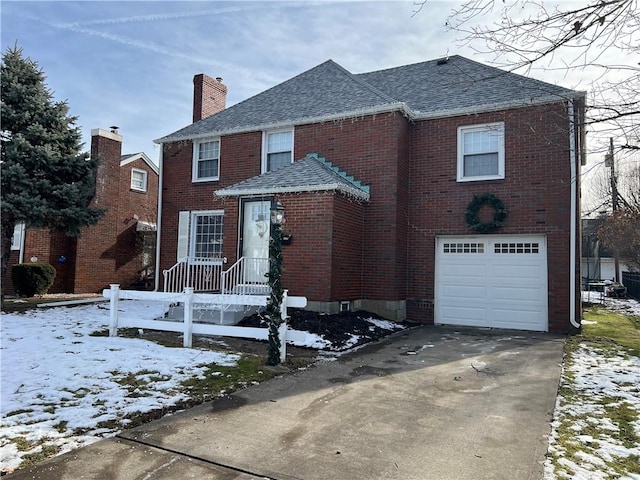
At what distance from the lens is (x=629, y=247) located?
21469mm

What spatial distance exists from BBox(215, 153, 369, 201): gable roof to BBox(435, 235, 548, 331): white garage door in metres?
3.02

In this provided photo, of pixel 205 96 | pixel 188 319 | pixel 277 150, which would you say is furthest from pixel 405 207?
pixel 205 96

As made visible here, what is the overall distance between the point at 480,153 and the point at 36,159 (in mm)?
11984

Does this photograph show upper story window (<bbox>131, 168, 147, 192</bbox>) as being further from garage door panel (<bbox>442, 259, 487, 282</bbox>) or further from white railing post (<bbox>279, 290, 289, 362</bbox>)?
white railing post (<bbox>279, 290, 289, 362</bbox>)

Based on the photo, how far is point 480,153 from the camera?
11875 mm

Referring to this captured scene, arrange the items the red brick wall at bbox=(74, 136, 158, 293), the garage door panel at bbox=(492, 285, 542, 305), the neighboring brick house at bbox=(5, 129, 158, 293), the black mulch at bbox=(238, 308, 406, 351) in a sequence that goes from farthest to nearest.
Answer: the red brick wall at bbox=(74, 136, 158, 293)
the neighboring brick house at bbox=(5, 129, 158, 293)
the garage door panel at bbox=(492, 285, 542, 305)
the black mulch at bbox=(238, 308, 406, 351)

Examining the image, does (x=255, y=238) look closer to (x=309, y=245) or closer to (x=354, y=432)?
(x=309, y=245)

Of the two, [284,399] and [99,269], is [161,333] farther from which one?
[99,269]

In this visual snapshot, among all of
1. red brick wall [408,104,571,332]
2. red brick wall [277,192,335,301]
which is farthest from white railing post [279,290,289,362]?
red brick wall [408,104,571,332]

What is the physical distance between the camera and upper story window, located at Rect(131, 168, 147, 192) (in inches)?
824

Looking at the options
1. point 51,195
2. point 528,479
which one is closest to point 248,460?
point 528,479

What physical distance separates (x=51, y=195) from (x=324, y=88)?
8.79 metres

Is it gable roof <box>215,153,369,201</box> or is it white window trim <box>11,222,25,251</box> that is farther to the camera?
white window trim <box>11,222,25,251</box>

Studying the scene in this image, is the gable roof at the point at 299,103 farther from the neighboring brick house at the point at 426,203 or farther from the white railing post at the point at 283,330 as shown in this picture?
the white railing post at the point at 283,330
